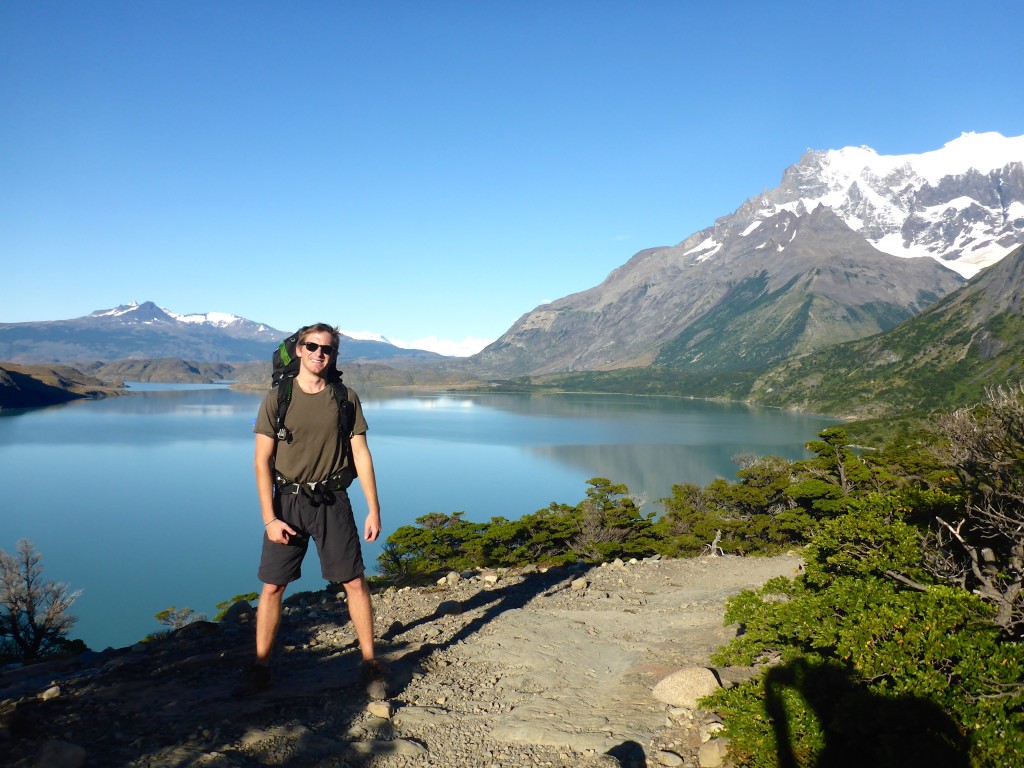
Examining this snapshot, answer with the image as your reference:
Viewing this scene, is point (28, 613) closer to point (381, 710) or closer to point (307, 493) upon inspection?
point (307, 493)

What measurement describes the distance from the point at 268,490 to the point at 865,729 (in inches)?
199

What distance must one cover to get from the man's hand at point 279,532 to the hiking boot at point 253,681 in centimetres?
117

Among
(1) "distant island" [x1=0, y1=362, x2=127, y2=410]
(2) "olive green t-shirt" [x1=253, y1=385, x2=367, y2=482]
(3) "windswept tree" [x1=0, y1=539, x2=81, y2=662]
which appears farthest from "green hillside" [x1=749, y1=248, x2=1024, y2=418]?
(1) "distant island" [x1=0, y1=362, x2=127, y2=410]

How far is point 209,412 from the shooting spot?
15738 centimetres

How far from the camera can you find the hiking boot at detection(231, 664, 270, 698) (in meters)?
5.56

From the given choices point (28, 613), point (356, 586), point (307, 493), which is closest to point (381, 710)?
point (356, 586)

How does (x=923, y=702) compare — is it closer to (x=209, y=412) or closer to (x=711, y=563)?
(x=711, y=563)

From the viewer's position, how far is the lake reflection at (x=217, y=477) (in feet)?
119

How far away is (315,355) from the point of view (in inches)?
228

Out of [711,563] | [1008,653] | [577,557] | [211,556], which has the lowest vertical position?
[211,556]

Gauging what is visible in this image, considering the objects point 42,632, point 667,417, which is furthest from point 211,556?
point 667,417

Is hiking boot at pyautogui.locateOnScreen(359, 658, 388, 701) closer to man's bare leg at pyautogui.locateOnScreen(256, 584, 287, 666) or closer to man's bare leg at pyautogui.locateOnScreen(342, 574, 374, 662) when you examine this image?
man's bare leg at pyautogui.locateOnScreen(342, 574, 374, 662)

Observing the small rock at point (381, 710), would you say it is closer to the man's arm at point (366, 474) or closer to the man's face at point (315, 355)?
the man's arm at point (366, 474)

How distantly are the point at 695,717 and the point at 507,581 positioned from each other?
690cm
